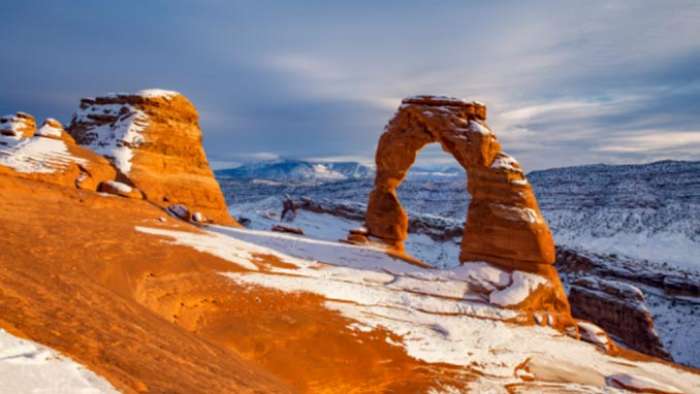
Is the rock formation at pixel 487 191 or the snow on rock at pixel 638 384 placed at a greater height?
the rock formation at pixel 487 191

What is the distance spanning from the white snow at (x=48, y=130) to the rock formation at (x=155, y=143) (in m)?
2.84

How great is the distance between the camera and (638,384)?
10.4 m

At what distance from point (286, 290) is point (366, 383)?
13.4 ft

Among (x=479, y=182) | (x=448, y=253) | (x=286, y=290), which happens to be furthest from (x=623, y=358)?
(x=448, y=253)

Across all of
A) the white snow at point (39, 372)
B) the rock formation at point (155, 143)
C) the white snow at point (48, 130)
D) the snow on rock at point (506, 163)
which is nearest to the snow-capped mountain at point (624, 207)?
the snow on rock at point (506, 163)

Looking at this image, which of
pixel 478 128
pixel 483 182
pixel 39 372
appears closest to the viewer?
pixel 39 372

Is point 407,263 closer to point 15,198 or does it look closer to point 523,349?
point 523,349

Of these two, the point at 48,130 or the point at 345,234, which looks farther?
the point at 345,234

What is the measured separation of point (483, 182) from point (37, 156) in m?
21.6

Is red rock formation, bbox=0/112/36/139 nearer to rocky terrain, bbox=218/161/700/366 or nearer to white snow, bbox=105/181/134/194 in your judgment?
white snow, bbox=105/181/134/194

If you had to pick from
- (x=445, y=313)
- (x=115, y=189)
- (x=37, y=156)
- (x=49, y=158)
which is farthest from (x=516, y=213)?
(x=37, y=156)

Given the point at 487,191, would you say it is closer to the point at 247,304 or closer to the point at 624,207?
the point at 247,304

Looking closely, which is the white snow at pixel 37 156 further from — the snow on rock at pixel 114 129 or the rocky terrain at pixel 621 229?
the rocky terrain at pixel 621 229

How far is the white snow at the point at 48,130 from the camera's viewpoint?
20312 millimetres
